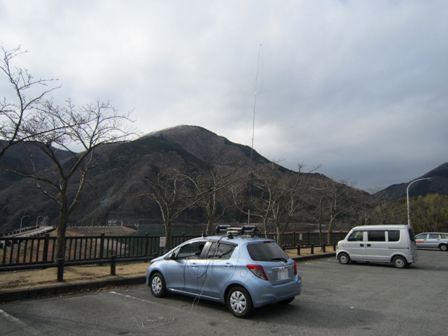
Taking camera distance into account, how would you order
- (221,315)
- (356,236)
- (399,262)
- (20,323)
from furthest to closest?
(356,236)
(399,262)
(221,315)
(20,323)

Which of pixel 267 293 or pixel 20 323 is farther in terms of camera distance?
pixel 267 293

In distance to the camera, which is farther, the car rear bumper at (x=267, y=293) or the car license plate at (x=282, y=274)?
the car license plate at (x=282, y=274)

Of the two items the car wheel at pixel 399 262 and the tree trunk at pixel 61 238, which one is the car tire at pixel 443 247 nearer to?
the car wheel at pixel 399 262

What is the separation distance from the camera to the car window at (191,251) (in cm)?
807

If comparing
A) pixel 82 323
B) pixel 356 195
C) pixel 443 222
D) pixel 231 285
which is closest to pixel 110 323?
pixel 82 323

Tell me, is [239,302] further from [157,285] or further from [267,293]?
[157,285]

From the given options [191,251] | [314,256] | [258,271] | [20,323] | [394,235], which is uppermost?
[394,235]

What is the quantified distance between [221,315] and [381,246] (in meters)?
12.3

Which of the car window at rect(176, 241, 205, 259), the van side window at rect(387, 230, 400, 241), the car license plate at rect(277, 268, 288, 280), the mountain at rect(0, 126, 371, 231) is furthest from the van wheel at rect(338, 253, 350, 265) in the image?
the mountain at rect(0, 126, 371, 231)

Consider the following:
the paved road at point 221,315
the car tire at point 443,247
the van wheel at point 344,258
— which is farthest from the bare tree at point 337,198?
the paved road at point 221,315

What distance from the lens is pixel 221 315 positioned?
23.1 feet

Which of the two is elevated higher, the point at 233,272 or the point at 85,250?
the point at 233,272

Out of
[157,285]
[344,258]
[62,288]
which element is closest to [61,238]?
[62,288]

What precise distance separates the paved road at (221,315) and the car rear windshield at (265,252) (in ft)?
3.65
